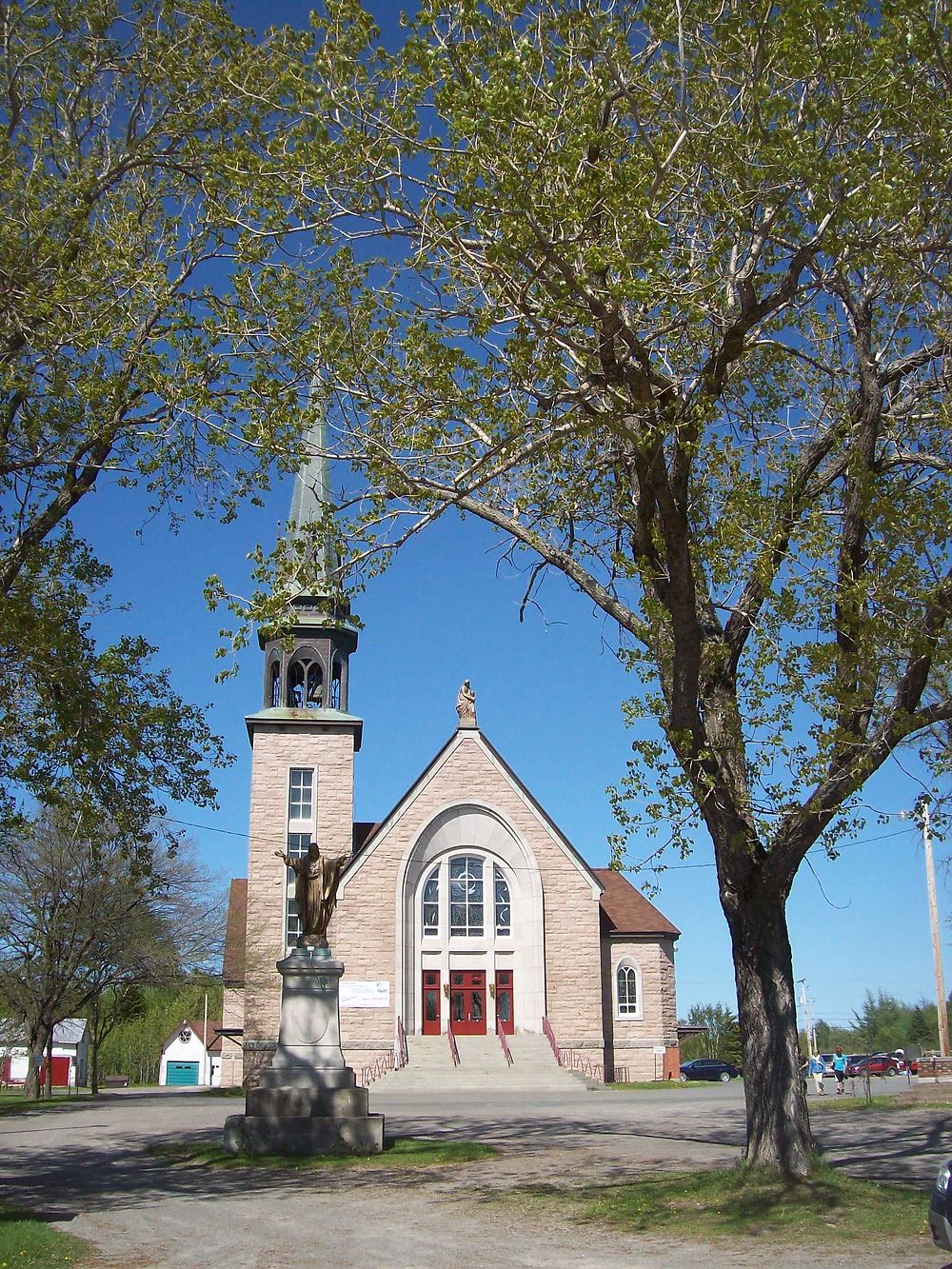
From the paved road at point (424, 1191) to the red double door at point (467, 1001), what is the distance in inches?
571

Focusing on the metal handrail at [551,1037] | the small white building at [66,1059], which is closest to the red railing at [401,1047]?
the metal handrail at [551,1037]

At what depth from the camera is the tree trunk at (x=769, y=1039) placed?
11438 mm

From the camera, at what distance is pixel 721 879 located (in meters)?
12.0

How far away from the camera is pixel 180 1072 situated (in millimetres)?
80938

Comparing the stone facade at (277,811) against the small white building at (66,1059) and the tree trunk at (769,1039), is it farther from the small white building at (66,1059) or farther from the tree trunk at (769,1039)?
the small white building at (66,1059)

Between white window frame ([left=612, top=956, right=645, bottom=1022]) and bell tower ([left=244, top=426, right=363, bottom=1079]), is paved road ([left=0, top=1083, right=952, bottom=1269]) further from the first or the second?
white window frame ([left=612, top=956, right=645, bottom=1022])

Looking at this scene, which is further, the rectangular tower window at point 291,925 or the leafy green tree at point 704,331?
the rectangular tower window at point 291,925

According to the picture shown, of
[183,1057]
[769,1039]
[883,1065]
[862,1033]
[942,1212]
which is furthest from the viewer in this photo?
[862,1033]

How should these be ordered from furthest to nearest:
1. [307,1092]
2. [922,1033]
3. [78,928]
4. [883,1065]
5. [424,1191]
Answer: [922,1033] < [883,1065] < [78,928] < [307,1092] < [424,1191]

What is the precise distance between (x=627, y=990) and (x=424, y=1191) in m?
29.6

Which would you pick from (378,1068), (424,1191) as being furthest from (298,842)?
(424,1191)

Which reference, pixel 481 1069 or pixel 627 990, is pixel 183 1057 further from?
pixel 481 1069

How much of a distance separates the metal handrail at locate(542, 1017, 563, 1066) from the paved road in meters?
12.9

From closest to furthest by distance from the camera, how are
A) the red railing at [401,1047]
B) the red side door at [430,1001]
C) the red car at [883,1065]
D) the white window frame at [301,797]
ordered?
the red railing at [401,1047], the red side door at [430,1001], the white window frame at [301,797], the red car at [883,1065]
